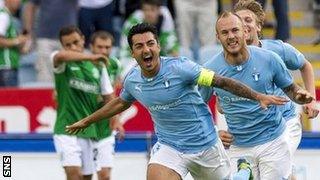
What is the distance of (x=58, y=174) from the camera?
1456cm

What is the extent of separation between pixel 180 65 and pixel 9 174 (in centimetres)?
342

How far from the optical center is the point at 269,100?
10.3m

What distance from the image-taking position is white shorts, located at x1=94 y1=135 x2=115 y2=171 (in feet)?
46.9

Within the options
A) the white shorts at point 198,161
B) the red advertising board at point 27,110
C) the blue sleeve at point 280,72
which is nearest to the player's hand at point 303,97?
the blue sleeve at point 280,72

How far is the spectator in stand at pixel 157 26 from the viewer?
656 inches

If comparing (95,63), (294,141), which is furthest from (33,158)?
(294,141)

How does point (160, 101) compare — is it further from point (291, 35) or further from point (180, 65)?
point (291, 35)

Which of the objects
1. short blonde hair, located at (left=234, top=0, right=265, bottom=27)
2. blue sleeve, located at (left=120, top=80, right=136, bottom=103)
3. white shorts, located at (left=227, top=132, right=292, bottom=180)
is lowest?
white shorts, located at (left=227, top=132, right=292, bottom=180)

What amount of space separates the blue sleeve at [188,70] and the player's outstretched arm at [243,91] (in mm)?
246

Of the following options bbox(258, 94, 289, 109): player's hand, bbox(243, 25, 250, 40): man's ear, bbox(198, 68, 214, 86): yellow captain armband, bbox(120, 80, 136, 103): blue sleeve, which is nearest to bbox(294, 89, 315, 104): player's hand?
bbox(258, 94, 289, 109): player's hand

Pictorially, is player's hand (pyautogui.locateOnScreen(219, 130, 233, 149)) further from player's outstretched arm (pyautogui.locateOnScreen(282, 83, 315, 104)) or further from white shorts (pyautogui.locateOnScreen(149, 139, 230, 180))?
player's outstretched arm (pyautogui.locateOnScreen(282, 83, 315, 104))

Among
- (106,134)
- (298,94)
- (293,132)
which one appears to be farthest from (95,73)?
(298,94)

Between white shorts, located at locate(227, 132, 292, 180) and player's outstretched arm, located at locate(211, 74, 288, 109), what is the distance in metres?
0.92

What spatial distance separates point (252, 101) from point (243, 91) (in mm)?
733
